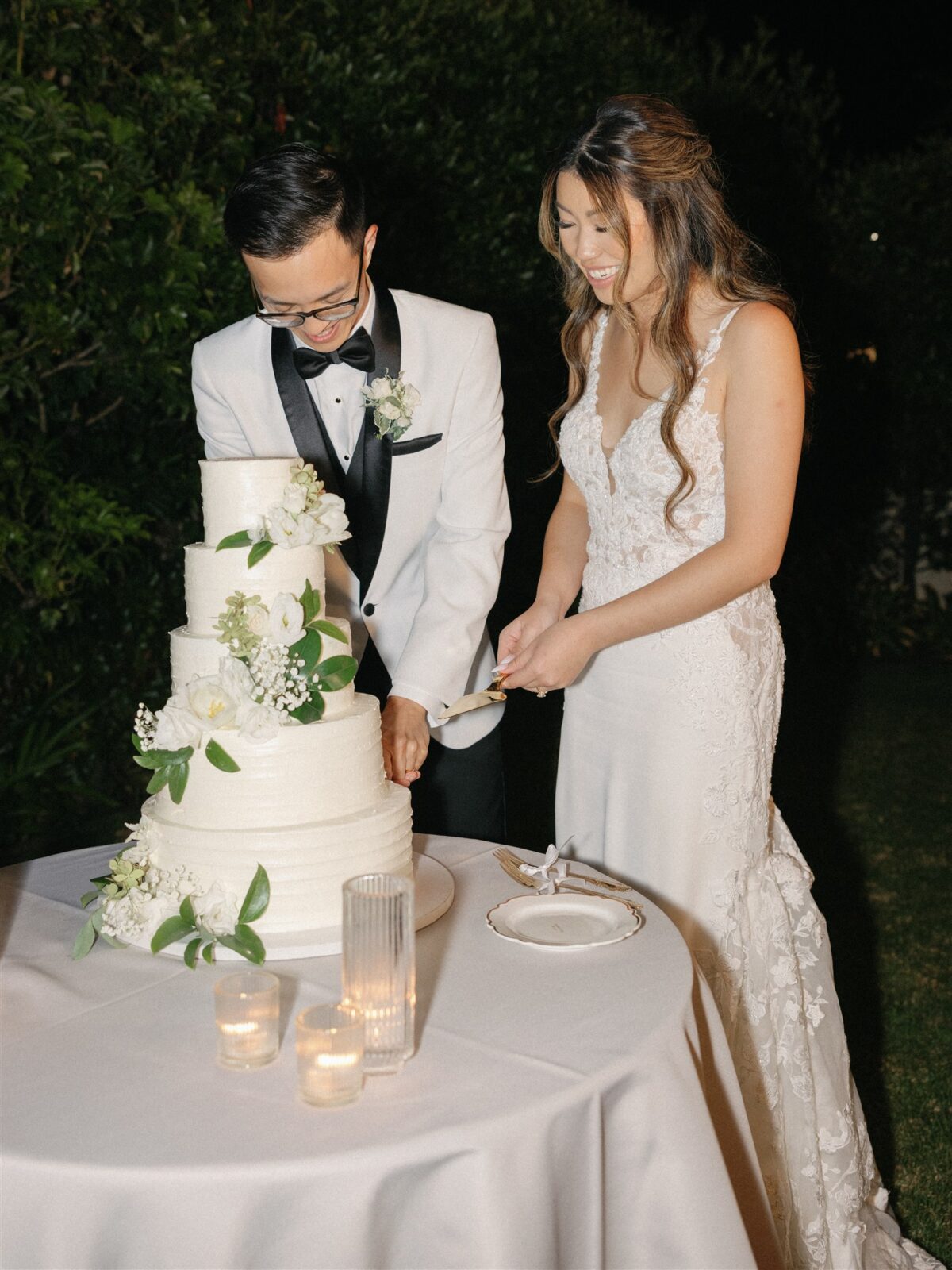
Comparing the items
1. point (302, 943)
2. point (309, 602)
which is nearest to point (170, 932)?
point (302, 943)

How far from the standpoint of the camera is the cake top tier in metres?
1.97

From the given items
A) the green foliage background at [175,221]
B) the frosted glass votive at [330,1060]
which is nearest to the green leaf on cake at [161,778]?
the frosted glass votive at [330,1060]

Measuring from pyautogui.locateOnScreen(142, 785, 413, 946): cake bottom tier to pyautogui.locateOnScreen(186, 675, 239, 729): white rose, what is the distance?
0.17m

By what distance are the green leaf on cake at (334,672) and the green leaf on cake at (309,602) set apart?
0.07 metres

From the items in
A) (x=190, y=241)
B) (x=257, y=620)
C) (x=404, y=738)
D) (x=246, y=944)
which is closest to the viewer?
(x=246, y=944)

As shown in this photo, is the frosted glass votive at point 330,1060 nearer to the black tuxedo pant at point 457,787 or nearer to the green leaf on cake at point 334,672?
the green leaf on cake at point 334,672

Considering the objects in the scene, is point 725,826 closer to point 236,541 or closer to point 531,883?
point 531,883

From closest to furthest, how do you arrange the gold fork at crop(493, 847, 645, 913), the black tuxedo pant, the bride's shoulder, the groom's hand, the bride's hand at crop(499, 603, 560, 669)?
the gold fork at crop(493, 847, 645, 913) < the bride's shoulder < the groom's hand < the bride's hand at crop(499, 603, 560, 669) < the black tuxedo pant

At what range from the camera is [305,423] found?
2879 mm

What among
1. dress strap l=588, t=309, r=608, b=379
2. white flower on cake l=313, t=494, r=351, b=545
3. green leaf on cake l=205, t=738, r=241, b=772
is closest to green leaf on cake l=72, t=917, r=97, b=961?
green leaf on cake l=205, t=738, r=241, b=772

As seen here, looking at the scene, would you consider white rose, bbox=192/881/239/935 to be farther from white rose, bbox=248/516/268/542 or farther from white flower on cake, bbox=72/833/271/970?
white rose, bbox=248/516/268/542

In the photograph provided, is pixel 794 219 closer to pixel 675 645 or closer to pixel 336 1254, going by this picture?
pixel 675 645

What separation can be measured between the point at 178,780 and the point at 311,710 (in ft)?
0.71

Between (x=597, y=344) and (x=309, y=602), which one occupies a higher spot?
(x=597, y=344)
